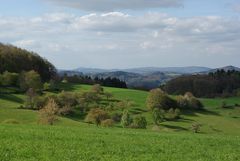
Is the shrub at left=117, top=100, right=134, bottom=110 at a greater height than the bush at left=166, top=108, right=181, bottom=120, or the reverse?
the shrub at left=117, top=100, right=134, bottom=110

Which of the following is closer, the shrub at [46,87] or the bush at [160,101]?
the bush at [160,101]

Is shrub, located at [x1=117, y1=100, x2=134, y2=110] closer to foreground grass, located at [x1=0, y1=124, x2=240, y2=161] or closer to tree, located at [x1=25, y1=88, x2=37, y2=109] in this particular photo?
tree, located at [x1=25, y1=88, x2=37, y2=109]

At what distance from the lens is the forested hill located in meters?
159

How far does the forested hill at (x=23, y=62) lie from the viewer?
15938 cm

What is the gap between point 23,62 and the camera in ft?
547

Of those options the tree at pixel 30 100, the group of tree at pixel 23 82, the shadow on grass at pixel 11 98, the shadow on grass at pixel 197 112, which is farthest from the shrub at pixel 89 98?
the shadow on grass at pixel 197 112

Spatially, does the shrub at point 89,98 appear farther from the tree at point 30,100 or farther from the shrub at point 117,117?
the tree at point 30,100

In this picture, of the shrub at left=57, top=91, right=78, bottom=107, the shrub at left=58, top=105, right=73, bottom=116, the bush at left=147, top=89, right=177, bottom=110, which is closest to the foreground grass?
the shrub at left=58, top=105, right=73, bottom=116

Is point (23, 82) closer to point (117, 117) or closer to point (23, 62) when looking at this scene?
point (23, 62)

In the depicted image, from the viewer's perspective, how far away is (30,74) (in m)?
139

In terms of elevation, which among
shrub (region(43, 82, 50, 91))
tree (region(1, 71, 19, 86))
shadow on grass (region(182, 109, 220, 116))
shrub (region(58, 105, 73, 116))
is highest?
tree (region(1, 71, 19, 86))

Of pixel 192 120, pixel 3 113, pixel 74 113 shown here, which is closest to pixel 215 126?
pixel 192 120

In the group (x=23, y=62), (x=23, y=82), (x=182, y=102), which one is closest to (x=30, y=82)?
(x=23, y=82)

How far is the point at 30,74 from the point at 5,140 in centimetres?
11962
